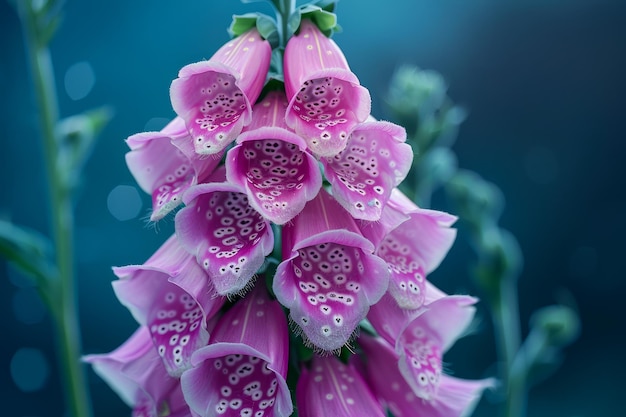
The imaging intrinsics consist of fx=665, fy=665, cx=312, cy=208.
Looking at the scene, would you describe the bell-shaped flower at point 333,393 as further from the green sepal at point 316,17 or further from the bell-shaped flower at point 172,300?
the green sepal at point 316,17

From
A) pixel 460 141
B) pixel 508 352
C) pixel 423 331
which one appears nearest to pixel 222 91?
pixel 423 331

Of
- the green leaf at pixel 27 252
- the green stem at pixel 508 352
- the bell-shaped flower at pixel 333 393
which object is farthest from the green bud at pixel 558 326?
A: the green leaf at pixel 27 252

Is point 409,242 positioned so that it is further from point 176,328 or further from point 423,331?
point 176,328

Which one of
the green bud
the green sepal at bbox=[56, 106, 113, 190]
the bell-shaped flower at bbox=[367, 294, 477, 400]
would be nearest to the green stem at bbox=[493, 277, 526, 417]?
the green bud

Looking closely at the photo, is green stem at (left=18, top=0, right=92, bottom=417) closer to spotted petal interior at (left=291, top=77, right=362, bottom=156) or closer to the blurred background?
the blurred background

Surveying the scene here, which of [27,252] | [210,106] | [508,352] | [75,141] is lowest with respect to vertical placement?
[508,352]

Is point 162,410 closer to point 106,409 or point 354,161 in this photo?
point 354,161

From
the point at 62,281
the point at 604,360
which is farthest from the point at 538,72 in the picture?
the point at 62,281

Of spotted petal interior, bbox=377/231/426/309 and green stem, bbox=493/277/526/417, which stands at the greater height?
spotted petal interior, bbox=377/231/426/309
